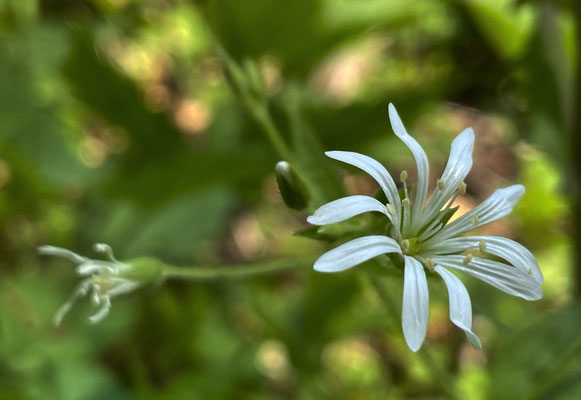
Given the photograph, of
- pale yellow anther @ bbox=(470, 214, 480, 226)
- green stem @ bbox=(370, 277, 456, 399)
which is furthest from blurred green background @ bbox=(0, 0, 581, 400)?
pale yellow anther @ bbox=(470, 214, 480, 226)

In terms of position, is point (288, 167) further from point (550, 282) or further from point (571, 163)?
point (550, 282)

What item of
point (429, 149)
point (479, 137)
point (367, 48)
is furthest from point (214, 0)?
point (479, 137)

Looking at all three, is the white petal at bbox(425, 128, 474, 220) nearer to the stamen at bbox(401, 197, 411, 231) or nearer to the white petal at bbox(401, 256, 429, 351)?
the stamen at bbox(401, 197, 411, 231)

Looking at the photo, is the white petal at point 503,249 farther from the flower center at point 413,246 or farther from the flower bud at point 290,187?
the flower bud at point 290,187

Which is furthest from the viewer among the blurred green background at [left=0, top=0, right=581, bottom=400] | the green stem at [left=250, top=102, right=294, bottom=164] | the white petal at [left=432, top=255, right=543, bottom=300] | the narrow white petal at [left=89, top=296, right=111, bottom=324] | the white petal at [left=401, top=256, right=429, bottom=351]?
the blurred green background at [left=0, top=0, right=581, bottom=400]

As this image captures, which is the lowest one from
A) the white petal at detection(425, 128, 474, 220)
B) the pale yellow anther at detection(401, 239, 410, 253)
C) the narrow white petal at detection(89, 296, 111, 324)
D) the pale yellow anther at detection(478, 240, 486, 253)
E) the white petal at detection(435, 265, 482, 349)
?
the pale yellow anther at detection(478, 240, 486, 253)

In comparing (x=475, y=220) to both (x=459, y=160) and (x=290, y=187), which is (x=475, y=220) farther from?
(x=290, y=187)

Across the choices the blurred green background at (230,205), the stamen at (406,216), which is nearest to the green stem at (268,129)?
the blurred green background at (230,205)

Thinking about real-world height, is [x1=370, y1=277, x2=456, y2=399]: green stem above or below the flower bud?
below
